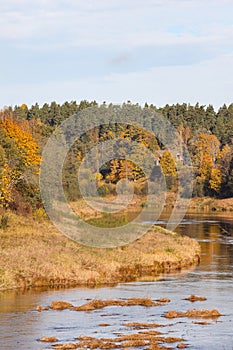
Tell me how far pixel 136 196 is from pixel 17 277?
84.7m

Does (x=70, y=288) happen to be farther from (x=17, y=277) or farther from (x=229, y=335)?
(x=229, y=335)

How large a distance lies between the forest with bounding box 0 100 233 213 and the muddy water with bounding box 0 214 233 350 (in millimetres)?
21382

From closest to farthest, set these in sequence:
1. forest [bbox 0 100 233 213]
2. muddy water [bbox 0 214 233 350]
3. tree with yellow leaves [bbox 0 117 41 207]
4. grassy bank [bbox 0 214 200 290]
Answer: muddy water [bbox 0 214 233 350] < grassy bank [bbox 0 214 200 290] < tree with yellow leaves [bbox 0 117 41 207] < forest [bbox 0 100 233 213]

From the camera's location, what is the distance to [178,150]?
160125 mm

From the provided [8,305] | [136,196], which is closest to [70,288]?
[8,305]

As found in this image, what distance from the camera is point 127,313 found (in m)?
36.2

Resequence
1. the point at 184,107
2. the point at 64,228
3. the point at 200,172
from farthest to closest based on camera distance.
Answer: the point at 184,107 < the point at 200,172 < the point at 64,228

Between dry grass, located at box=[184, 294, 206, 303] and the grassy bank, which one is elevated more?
the grassy bank

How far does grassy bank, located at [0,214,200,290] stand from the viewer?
4356 centimetres

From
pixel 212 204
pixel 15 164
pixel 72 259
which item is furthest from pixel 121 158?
pixel 72 259

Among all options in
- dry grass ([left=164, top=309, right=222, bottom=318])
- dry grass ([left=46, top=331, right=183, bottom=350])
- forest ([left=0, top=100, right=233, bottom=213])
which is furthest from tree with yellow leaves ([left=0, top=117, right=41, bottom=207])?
dry grass ([left=46, top=331, right=183, bottom=350])

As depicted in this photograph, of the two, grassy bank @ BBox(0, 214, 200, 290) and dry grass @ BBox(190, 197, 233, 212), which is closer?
grassy bank @ BBox(0, 214, 200, 290)

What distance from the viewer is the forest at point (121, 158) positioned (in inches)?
2717

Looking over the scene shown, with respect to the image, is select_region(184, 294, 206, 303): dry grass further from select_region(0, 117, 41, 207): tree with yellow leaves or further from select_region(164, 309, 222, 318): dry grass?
select_region(0, 117, 41, 207): tree with yellow leaves
